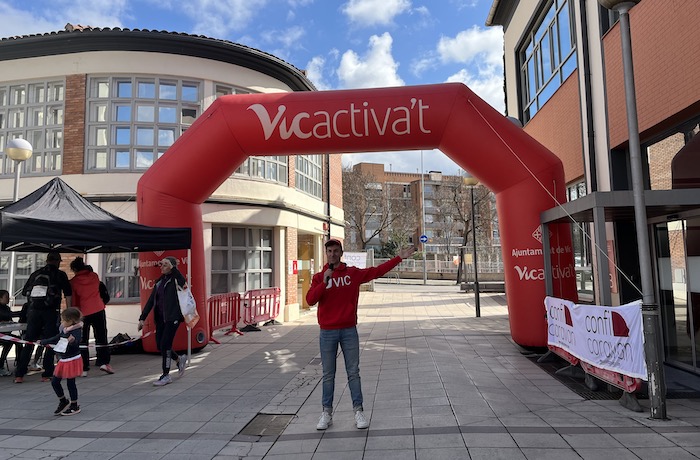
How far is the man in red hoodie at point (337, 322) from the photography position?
171 inches

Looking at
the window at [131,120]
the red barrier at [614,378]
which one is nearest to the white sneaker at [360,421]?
the red barrier at [614,378]

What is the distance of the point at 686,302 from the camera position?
6.19 meters

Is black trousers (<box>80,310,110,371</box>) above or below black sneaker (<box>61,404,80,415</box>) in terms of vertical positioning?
above

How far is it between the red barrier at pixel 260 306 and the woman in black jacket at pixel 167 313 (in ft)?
13.4

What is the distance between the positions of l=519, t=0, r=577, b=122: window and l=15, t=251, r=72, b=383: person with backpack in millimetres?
10304

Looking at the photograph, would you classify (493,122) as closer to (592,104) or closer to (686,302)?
(592,104)

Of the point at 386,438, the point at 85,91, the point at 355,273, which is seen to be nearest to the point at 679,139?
the point at 355,273

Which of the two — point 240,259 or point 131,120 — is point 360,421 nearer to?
point 240,259

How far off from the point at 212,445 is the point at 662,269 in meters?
6.60

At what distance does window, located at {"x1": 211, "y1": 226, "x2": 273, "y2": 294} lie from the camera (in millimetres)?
11430

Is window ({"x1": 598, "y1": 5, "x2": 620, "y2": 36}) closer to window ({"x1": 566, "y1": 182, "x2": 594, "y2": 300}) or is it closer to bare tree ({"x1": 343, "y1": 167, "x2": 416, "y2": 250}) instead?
window ({"x1": 566, "y1": 182, "x2": 594, "y2": 300})

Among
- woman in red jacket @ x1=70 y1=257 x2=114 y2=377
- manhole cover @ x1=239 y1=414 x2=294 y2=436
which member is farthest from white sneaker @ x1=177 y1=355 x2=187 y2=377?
manhole cover @ x1=239 y1=414 x2=294 y2=436

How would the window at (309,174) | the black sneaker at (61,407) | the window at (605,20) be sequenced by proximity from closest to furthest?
the black sneaker at (61,407)
the window at (605,20)
the window at (309,174)

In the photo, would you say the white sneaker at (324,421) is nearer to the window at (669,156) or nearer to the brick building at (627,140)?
the brick building at (627,140)
